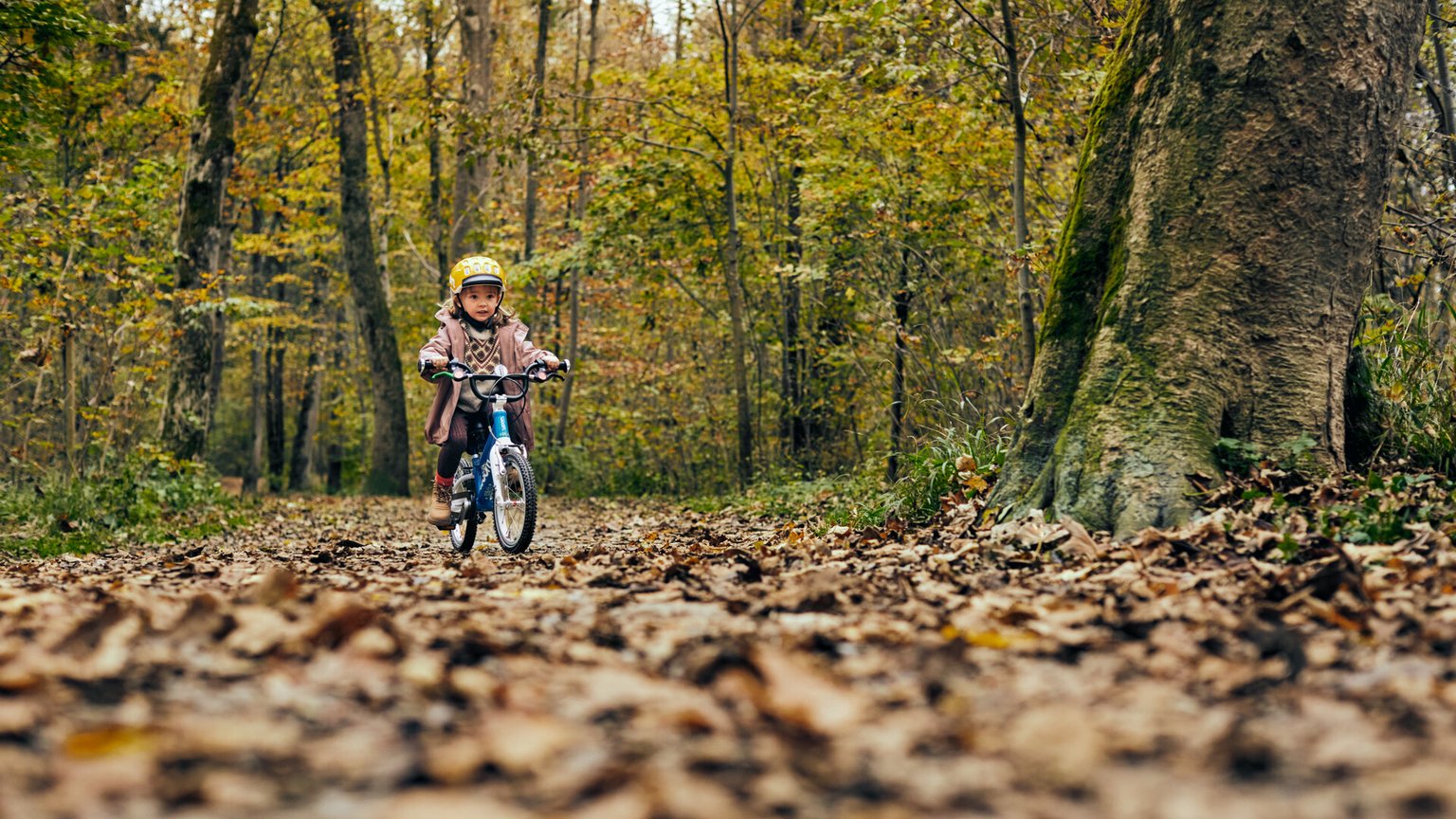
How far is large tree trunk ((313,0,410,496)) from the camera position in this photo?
61.1ft

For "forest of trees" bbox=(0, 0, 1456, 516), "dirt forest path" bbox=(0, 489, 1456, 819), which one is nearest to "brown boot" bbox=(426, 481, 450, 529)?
"forest of trees" bbox=(0, 0, 1456, 516)

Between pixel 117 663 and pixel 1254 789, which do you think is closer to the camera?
pixel 1254 789

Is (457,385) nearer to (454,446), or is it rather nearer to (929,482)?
(454,446)

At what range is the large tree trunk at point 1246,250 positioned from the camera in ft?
17.0

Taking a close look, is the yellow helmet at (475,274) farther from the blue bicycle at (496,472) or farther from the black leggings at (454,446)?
the black leggings at (454,446)

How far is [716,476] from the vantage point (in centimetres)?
2020

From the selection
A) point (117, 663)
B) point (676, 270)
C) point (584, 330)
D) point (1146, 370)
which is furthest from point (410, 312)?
point (117, 663)

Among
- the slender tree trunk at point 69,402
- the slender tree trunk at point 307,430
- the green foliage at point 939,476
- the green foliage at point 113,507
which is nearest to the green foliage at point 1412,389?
the green foliage at point 939,476

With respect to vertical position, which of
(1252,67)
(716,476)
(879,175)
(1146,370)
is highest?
(879,175)

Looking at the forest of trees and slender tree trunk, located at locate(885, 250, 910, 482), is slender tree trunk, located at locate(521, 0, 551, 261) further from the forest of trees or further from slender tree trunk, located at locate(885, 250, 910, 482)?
slender tree trunk, located at locate(885, 250, 910, 482)

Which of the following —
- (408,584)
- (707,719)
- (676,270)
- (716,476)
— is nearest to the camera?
(707,719)

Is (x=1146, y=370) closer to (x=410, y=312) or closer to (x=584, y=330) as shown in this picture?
(x=584, y=330)

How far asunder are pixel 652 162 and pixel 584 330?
10802 millimetres

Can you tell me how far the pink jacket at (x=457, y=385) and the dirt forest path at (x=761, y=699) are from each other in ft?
11.6
